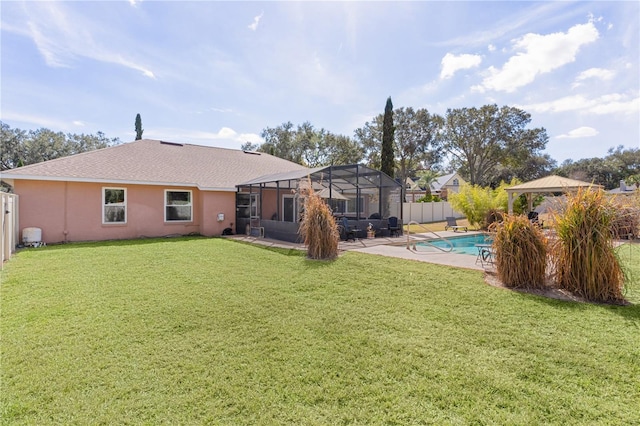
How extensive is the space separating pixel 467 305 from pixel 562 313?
1.40m

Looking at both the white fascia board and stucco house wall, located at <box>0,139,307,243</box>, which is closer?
the white fascia board

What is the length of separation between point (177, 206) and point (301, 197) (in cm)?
701

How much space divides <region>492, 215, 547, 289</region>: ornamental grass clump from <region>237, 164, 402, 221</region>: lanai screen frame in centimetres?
703

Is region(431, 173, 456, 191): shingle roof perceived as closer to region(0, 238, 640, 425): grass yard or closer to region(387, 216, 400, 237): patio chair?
region(387, 216, 400, 237): patio chair

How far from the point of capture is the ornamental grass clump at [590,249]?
5477mm

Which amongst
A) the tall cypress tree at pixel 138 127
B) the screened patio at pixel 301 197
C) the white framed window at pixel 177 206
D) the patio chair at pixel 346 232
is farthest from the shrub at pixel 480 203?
the tall cypress tree at pixel 138 127

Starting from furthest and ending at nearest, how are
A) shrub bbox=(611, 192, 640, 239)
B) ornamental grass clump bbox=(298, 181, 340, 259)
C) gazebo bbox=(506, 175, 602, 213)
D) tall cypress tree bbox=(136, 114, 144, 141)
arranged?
1. tall cypress tree bbox=(136, 114, 144, 141)
2. gazebo bbox=(506, 175, 602, 213)
3. ornamental grass clump bbox=(298, 181, 340, 259)
4. shrub bbox=(611, 192, 640, 239)

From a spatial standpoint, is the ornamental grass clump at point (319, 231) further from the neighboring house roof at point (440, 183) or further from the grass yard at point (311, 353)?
the neighboring house roof at point (440, 183)

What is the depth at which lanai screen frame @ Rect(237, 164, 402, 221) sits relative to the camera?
1333cm

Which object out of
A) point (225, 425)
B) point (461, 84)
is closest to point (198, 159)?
point (461, 84)

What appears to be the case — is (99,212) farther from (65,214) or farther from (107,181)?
(107,181)

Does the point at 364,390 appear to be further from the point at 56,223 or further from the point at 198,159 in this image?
the point at 198,159

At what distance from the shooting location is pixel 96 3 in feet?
32.3

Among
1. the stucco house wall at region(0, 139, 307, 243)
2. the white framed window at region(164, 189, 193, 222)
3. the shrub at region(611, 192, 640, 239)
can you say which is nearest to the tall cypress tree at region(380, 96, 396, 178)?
the stucco house wall at region(0, 139, 307, 243)
